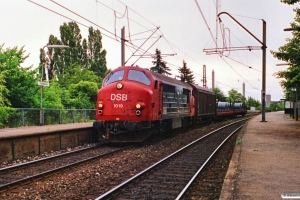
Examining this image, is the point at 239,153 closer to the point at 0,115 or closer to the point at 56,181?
the point at 56,181

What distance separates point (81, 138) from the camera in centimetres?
1634

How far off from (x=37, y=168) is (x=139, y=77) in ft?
21.2

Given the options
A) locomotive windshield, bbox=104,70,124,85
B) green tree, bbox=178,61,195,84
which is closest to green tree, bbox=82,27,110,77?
green tree, bbox=178,61,195,84

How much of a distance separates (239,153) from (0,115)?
1187 cm

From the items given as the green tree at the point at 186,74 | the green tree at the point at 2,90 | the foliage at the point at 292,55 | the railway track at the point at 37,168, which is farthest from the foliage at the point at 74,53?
the railway track at the point at 37,168

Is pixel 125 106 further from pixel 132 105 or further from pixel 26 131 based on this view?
pixel 26 131

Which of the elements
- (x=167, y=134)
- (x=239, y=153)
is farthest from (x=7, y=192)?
(x=167, y=134)

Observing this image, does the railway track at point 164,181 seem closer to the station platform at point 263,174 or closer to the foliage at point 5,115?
the station platform at point 263,174

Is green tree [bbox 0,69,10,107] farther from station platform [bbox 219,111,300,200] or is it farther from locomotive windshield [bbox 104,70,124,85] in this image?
station platform [bbox 219,111,300,200]

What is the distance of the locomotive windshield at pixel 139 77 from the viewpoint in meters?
15.2

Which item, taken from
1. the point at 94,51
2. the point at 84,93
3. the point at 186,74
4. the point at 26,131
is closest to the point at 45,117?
the point at 26,131

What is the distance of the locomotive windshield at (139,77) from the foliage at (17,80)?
8.75 m

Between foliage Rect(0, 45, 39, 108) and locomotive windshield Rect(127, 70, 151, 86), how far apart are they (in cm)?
875

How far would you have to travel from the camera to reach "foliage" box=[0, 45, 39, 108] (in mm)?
21297
